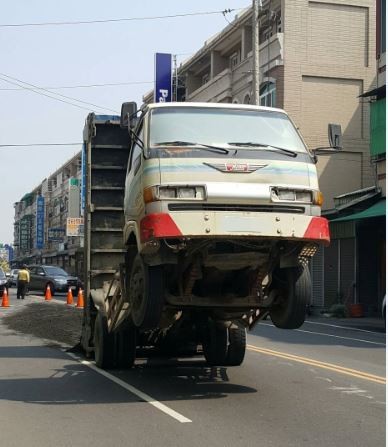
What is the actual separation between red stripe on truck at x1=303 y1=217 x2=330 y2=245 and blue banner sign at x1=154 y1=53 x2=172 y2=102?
2704 centimetres

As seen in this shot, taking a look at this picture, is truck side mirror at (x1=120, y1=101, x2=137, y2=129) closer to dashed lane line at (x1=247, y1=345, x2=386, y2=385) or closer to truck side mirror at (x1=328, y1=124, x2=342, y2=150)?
truck side mirror at (x1=328, y1=124, x2=342, y2=150)

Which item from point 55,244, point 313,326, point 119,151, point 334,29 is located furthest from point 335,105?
point 55,244

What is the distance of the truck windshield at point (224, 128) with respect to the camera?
7.21m

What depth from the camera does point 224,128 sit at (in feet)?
24.3

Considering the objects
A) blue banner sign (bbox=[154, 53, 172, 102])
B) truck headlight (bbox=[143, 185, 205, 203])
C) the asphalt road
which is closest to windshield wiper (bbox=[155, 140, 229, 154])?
truck headlight (bbox=[143, 185, 205, 203])

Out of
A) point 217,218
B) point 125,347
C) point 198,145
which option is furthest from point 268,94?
point 217,218

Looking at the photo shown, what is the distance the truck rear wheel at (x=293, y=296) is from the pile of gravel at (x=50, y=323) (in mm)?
6256

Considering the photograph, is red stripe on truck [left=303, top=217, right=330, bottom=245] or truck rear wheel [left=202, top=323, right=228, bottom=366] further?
truck rear wheel [left=202, top=323, right=228, bottom=366]

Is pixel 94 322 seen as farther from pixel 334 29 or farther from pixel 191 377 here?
pixel 334 29

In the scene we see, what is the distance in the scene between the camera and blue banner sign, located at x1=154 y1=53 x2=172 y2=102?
32969mm

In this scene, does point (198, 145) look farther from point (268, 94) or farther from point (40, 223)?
point (40, 223)

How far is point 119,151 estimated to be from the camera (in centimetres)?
1076

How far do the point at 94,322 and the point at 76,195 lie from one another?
4831 centimetres

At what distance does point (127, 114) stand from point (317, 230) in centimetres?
253
